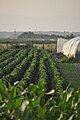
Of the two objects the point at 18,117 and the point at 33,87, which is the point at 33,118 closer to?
the point at 18,117

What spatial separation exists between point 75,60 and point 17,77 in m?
11.9

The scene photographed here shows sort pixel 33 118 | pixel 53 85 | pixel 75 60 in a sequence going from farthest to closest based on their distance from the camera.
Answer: pixel 75 60, pixel 53 85, pixel 33 118

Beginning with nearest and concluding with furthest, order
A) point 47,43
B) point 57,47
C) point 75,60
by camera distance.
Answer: point 75,60, point 57,47, point 47,43

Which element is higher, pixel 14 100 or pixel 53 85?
pixel 14 100

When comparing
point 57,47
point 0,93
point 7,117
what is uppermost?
point 0,93

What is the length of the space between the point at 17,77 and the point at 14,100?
1237cm

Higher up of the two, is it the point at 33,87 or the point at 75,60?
the point at 33,87

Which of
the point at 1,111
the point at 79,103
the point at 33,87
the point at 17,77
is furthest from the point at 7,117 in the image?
the point at 17,77

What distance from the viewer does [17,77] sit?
595 inches

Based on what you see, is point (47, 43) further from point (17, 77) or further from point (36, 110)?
point (36, 110)

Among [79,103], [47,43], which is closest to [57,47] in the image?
[47,43]

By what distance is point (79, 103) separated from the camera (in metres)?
2.99

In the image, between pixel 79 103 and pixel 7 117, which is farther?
pixel 79 103

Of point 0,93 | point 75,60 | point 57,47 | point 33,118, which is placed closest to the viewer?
point 33,118
